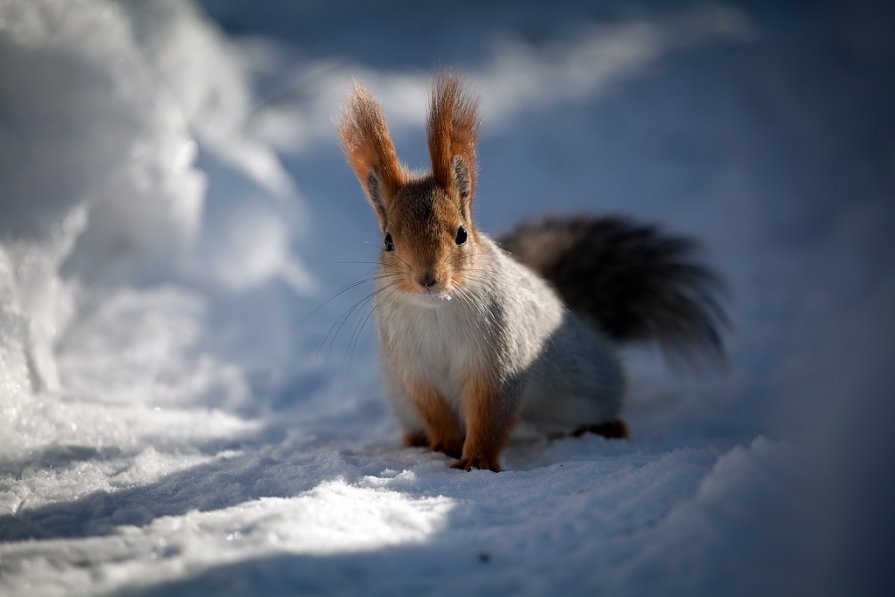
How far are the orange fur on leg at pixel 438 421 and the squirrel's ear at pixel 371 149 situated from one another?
1.40 ft

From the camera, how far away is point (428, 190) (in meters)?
1.56

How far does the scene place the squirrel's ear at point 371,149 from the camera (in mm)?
1564

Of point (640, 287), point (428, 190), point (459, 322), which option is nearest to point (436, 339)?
point (459, 322)

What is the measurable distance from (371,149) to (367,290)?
1.23 m

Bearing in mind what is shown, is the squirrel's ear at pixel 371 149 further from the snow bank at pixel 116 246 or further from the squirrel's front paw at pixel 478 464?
the snow bank at pixel 116 246

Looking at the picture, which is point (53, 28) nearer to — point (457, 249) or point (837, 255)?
point (457, 249)

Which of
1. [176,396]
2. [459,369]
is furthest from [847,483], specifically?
[176,396]

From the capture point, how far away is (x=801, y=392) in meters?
2.04

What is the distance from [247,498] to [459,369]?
1.86 feet

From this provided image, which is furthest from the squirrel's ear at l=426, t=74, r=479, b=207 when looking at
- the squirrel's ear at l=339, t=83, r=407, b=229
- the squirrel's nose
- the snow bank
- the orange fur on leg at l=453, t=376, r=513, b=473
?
the snow bank

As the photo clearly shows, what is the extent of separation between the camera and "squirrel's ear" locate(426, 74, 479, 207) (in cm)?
152

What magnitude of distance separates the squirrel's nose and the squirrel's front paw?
17.7 inches

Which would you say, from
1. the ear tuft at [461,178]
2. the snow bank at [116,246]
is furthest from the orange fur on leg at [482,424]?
the snow bank at [116,246]

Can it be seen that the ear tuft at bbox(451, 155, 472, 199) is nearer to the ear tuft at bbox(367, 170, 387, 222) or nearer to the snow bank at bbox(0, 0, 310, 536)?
the ear tuft at bbox(367, 170, 387, 222)
